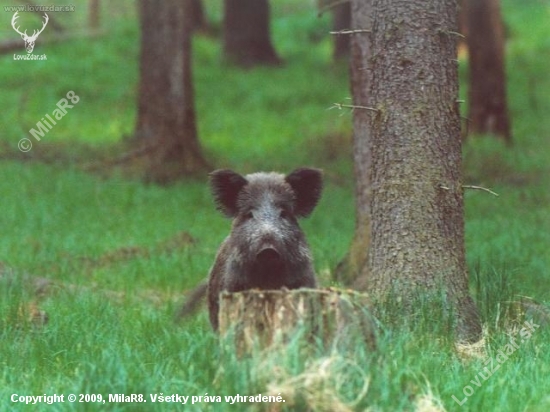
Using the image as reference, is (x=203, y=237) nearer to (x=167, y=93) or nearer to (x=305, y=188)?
(x=167, y=93)

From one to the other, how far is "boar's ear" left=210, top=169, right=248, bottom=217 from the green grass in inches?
35.6

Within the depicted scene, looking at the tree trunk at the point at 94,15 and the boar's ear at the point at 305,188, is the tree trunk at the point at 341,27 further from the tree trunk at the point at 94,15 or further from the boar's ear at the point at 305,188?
the boar's ear at the point at 305,188

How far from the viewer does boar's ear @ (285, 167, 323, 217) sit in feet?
25.2

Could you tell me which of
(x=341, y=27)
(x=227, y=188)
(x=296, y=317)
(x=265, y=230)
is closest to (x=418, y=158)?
(x=265, y=230)

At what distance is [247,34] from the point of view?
27719mm

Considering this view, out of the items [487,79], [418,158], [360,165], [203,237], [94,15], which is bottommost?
[203,237]

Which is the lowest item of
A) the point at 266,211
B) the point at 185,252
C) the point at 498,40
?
the point at 185,252

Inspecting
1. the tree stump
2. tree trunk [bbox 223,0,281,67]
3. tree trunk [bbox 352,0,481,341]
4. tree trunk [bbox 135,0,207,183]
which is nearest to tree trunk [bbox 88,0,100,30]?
tree trunk [bbox 223,0,281,67]

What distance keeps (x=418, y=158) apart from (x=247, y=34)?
20623 mm

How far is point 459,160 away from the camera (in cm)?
768

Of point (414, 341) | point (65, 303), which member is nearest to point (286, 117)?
point (65, 303)

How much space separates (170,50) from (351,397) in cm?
1256

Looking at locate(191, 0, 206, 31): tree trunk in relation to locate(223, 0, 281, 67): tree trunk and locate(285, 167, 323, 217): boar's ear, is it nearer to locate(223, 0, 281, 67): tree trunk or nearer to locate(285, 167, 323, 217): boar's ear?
locate(223, 0, 281, 67): tree trunk

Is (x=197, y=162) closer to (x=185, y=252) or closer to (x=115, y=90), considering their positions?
Answer: (x=185, y=252)
